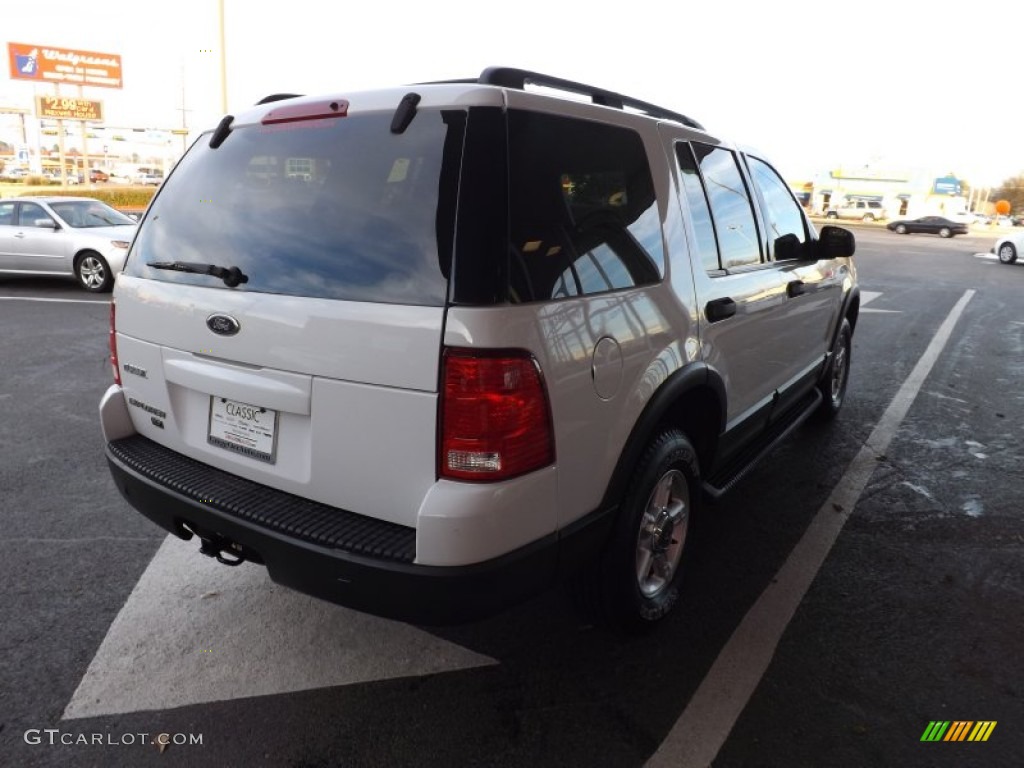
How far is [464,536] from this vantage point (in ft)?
6.73

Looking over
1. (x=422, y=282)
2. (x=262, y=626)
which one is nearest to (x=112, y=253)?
(x=262, y=626)

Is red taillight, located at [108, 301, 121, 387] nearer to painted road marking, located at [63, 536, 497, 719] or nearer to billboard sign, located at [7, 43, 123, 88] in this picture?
painted road marking, located at [63, 536, 497, 719]

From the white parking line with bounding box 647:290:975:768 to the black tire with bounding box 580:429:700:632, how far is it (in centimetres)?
33

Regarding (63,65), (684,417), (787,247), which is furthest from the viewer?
(63,65)

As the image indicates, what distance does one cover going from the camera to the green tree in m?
101

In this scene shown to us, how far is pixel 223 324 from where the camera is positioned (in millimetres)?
2436

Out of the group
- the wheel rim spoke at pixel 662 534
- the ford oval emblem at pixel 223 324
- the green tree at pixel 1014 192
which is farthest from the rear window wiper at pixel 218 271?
the green tree at pixel 1014 192

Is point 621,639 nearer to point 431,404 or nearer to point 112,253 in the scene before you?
point 431,404

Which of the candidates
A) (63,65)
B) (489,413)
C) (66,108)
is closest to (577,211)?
(489,413)

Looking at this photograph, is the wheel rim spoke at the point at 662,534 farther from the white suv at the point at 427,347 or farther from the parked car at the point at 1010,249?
the parked car at the point at 1010,249

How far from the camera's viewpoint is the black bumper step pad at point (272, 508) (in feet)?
7.11

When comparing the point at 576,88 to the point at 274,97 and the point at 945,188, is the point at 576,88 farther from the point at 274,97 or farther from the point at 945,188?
the point at 945,188

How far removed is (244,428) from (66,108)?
207 feet

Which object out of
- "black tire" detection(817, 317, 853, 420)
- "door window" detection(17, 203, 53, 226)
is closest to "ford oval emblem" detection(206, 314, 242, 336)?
"black tire" detection(817, 317, 853, 420)
